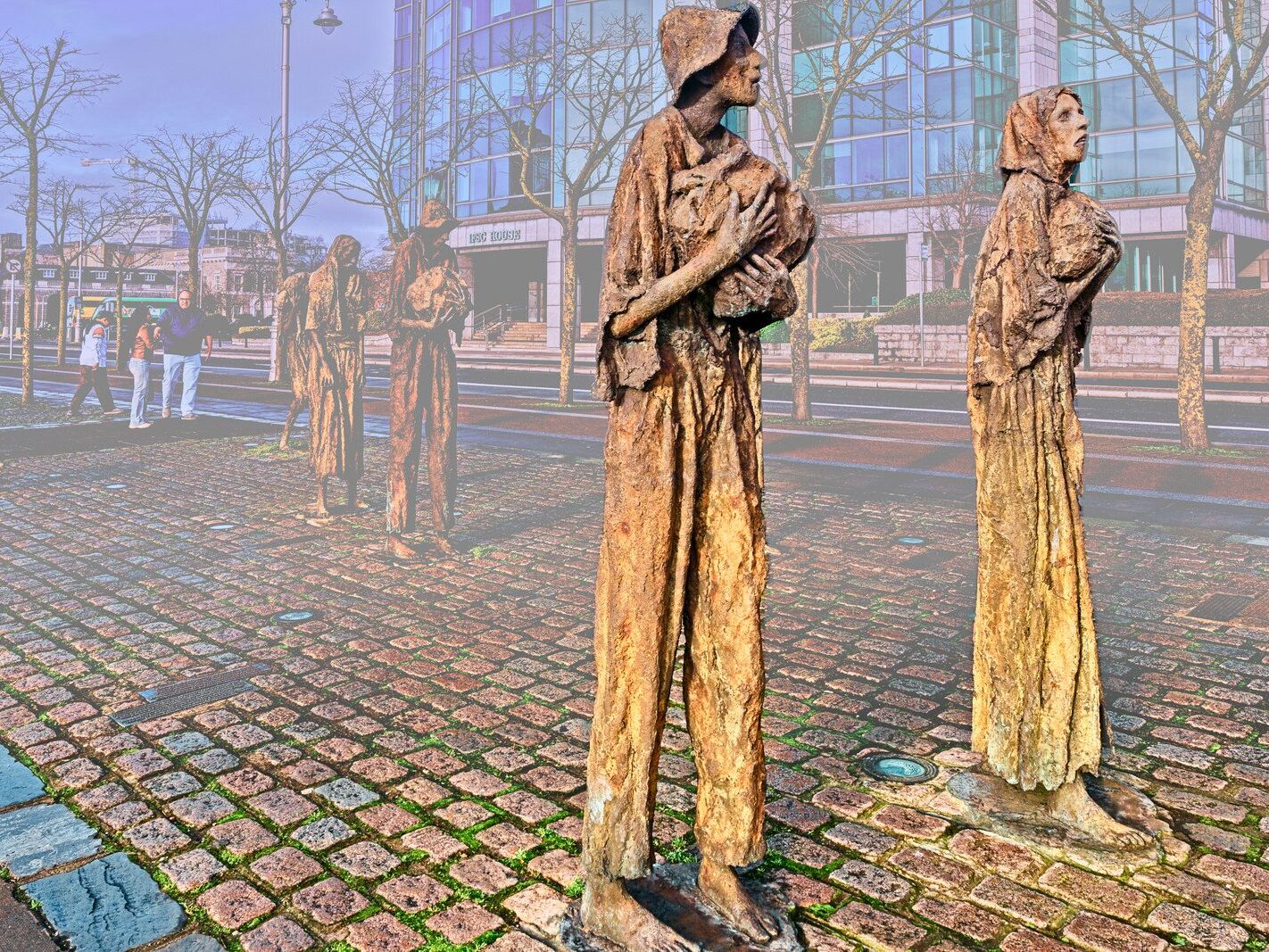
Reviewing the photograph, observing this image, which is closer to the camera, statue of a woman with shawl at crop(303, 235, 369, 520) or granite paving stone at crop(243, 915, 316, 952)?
granite paving stone at crop(243, 915, 316, 952)

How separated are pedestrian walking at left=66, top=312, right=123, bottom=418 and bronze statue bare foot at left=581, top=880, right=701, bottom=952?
610 inches

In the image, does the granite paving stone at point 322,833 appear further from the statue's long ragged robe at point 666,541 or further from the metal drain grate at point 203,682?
the metal drain grate at point 203,682

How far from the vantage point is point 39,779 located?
456 centimetres

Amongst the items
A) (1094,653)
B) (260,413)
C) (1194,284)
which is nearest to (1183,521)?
(1194,284)

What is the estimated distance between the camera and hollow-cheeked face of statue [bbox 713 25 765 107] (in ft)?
10.3

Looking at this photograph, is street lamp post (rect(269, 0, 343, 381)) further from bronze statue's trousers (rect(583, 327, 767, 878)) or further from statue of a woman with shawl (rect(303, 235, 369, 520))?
bronze statue's trousers (rect(583, 327, 767, 878))

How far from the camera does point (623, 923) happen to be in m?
3.19

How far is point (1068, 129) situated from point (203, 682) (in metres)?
4.64

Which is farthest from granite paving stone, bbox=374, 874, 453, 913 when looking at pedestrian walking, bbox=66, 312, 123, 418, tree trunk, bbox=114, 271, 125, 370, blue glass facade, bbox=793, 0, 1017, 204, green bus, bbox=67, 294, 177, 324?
blue glass facade, bbox=793, 0, 1017, 204

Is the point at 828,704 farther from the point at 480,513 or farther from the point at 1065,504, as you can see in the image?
the point at 480,513

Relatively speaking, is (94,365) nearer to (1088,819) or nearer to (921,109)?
(1088,819)

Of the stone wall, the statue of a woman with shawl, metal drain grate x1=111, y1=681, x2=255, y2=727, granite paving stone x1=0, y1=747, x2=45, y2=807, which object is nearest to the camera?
granite paving stone x1=0, y1=747, x2=45, y2=807

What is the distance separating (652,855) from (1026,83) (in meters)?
31.6

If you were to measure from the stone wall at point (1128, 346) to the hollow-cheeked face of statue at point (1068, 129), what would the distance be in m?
23.3
